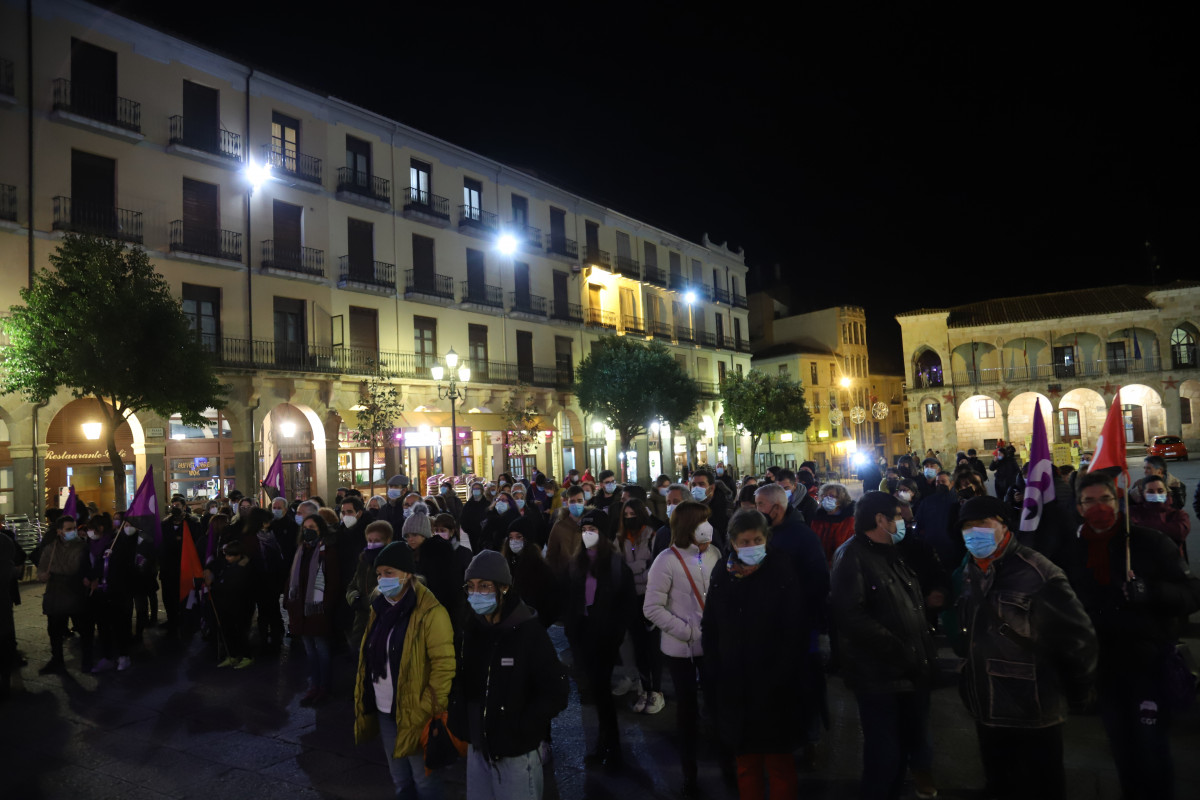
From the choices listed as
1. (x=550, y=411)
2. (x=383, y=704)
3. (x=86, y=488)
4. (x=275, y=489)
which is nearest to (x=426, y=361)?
(x=550, y=411)

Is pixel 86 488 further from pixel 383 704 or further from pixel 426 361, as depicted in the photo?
pixel 383 704

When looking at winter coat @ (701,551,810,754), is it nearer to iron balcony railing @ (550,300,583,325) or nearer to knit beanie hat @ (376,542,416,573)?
knit beanie hat @ (376,542,416,573)

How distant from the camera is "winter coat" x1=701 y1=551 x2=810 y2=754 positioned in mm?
3838

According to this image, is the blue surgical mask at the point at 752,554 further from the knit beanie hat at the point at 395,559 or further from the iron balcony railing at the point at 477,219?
the iron balcony railing at the point at 477,219

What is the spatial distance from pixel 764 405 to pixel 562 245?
575 inches

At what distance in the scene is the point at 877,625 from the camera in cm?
395

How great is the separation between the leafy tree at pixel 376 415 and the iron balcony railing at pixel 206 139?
27.8 ft

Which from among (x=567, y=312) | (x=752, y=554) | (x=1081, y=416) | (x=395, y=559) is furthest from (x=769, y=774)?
(x=1081, y=416)

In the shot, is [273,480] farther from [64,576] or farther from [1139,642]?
[1139,642]

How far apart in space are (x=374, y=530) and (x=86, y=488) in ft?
68.0

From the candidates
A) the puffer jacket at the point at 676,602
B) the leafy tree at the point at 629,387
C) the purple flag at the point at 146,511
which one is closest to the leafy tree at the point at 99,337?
the purple flag at the point at 146,511

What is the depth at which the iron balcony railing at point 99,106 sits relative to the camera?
20531mm

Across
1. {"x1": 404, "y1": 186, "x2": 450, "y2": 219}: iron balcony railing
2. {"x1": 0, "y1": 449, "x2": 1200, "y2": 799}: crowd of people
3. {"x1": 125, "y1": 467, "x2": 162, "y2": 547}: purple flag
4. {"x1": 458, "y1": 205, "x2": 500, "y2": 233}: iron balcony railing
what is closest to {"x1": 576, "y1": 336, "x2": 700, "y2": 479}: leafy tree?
{"x1": 458, "y1": 205, "x2": 500, "y2": 233}: iron balcony railing

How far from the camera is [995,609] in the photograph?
364 centimetres
